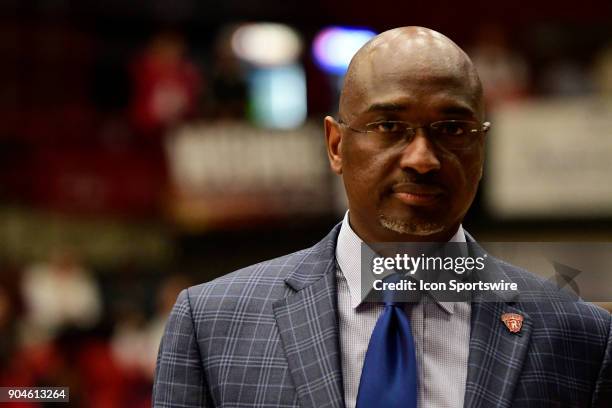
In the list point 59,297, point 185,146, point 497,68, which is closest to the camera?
point 497,68

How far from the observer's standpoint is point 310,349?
2023mm

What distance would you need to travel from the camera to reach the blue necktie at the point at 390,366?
1.93 metres

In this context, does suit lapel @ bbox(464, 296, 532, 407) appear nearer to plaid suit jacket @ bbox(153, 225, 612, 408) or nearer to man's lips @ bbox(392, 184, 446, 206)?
plaid suit jacket @ bbox(153, 225, 612, 408)

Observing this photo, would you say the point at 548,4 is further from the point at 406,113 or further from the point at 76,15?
the point at 406,113

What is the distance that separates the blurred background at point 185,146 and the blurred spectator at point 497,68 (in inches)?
0.8

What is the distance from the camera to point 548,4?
36.8 feet

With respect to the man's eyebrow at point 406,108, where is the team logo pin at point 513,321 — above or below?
below

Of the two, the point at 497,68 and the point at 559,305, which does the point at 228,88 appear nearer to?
the point at 497,68

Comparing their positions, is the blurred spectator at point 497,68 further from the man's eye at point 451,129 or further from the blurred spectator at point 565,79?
the man's eye at point 451,129

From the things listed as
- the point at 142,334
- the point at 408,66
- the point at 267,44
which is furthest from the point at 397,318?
the point at 267,44

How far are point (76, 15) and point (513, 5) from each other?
4529 mm

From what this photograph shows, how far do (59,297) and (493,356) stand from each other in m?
7.77

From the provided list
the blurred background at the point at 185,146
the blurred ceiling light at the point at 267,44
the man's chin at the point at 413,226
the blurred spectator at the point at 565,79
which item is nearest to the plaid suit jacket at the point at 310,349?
the man's chin at the point at 413,226

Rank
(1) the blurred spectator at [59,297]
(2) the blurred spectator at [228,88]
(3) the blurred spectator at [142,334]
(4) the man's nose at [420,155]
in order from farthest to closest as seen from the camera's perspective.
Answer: (2) the blurred spectator at [228,88] → (1) the blurred spectator at [59,297] → (3) the blurred spectator at [142,334] → (4) the man's nose at [420,155]
